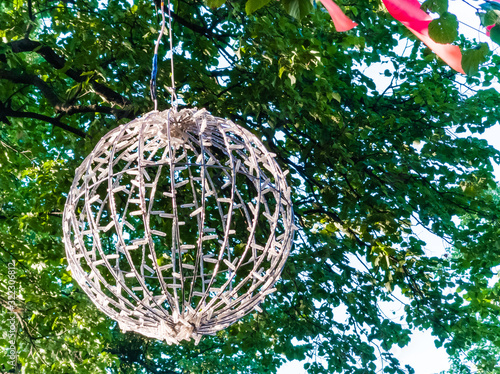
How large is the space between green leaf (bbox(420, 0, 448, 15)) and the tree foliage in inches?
134

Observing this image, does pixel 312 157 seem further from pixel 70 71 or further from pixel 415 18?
pixel 415 18

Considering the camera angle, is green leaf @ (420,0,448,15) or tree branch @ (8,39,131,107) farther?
tree branch @ (8,39,131,107)

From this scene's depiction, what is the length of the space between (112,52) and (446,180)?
3984 millimetres

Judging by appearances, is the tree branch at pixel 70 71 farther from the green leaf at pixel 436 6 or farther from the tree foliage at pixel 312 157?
the green leaf at pixel 436 6

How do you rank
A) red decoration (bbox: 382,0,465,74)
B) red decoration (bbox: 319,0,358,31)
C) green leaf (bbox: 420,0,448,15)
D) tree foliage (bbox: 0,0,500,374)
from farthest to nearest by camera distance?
1. tree foliage (bbox: 0,0,500,374)
2. red decoration (bbox: 319,0,358,31)
3. red decoration (bbox: 382,0,465,74)
4. green leaf (bbox: 420,0,448,15)

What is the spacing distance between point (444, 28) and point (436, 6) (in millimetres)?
76

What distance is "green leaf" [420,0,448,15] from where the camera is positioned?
6.31 ft

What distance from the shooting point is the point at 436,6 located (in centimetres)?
194

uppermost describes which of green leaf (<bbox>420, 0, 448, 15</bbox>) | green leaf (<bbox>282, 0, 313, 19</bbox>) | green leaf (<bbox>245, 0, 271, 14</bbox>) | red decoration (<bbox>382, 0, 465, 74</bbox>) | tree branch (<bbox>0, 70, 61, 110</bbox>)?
tree branch (<bbox>0, 70, 61, 110</bbox>)

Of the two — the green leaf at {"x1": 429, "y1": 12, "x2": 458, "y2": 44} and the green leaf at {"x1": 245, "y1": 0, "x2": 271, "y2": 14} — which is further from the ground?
the green leaf at {"x1": 429, "y1": 12, "x2": 458, "y2": 44}

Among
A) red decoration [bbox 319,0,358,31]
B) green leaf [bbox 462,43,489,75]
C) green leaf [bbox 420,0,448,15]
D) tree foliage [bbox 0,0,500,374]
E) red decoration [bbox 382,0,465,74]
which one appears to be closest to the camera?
green leaf [bbox 420,0,448,15]

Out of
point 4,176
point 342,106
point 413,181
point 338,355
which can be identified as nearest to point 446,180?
point 413,181

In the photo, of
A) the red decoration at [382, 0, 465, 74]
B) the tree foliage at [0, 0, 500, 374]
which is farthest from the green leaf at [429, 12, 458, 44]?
the tree foliage at [0, 0, 500, 374]

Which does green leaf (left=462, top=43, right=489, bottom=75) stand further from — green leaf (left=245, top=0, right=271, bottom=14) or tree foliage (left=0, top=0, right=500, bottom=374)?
tree foliage (left=0, top=0, right=500, bottom=374)
